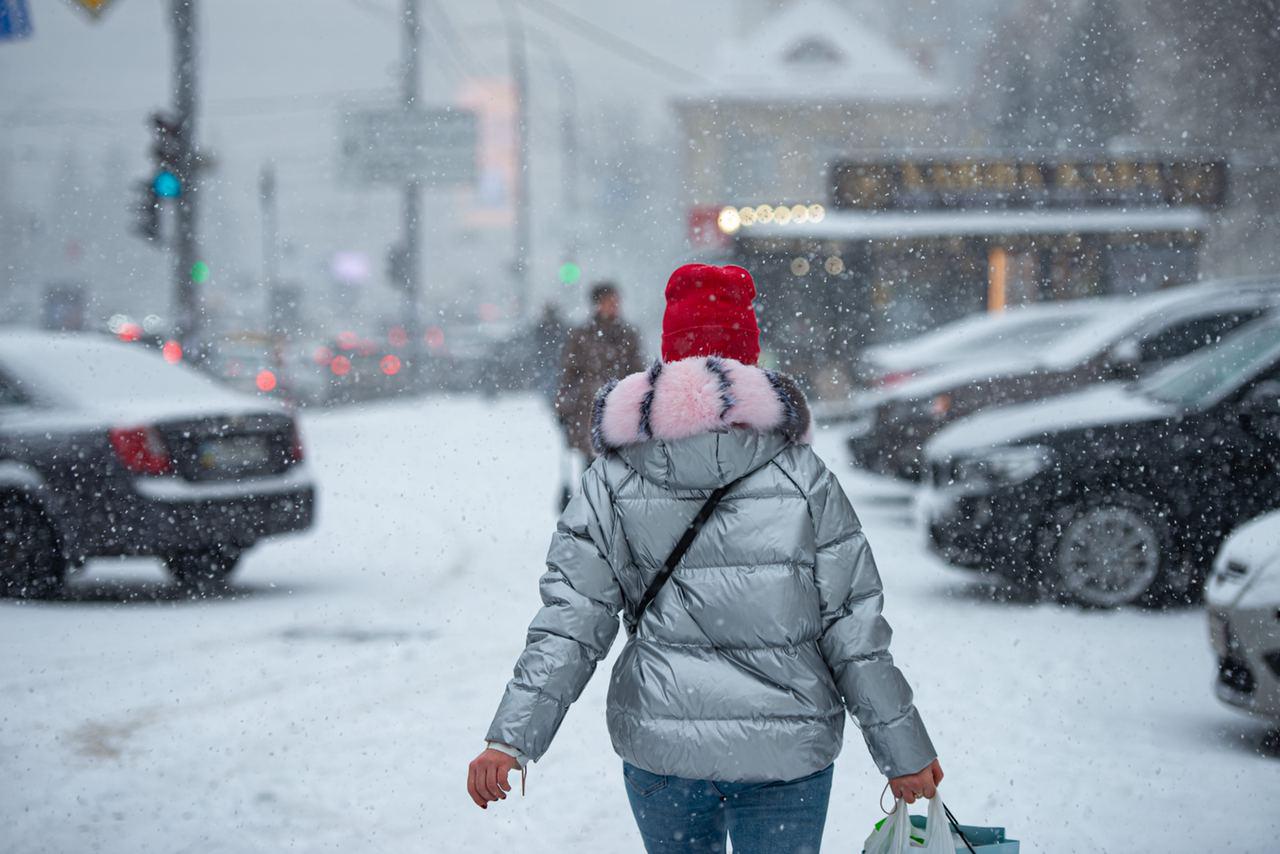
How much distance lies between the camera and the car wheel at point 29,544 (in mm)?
7578

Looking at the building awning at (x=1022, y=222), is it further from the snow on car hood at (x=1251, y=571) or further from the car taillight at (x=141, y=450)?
the snow on car hood at (x=1251, y=571)

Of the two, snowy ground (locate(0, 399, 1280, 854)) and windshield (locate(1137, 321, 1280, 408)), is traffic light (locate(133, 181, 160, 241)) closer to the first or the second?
snowy ground (locate(0, 399, 1280, 854))

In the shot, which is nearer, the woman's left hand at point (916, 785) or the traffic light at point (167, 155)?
the woman's left hand at point (916, 785)

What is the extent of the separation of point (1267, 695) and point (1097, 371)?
5479 mm

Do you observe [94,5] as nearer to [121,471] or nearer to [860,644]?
[121,471]

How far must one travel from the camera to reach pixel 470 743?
16.3 feet

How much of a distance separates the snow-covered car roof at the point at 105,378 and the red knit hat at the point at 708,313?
6.03 meters

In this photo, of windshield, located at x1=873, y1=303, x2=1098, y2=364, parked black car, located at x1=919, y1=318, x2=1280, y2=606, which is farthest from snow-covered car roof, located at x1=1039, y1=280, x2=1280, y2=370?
parked black car, located at x1=919, y1=318, x2=1280, y2=606

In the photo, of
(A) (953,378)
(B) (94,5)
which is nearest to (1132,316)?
(A) (953,378)

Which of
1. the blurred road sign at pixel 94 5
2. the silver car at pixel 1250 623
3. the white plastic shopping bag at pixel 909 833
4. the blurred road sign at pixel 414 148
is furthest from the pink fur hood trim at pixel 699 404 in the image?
the blurred road sign at pixel 414 148

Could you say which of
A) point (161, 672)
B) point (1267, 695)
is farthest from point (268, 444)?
point (1267, 695)

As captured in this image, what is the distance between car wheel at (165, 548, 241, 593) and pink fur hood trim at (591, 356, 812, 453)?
6.48 meters

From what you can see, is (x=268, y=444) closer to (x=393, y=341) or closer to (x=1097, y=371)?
(x=1097, y=371)

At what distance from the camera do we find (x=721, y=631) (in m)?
2.21
